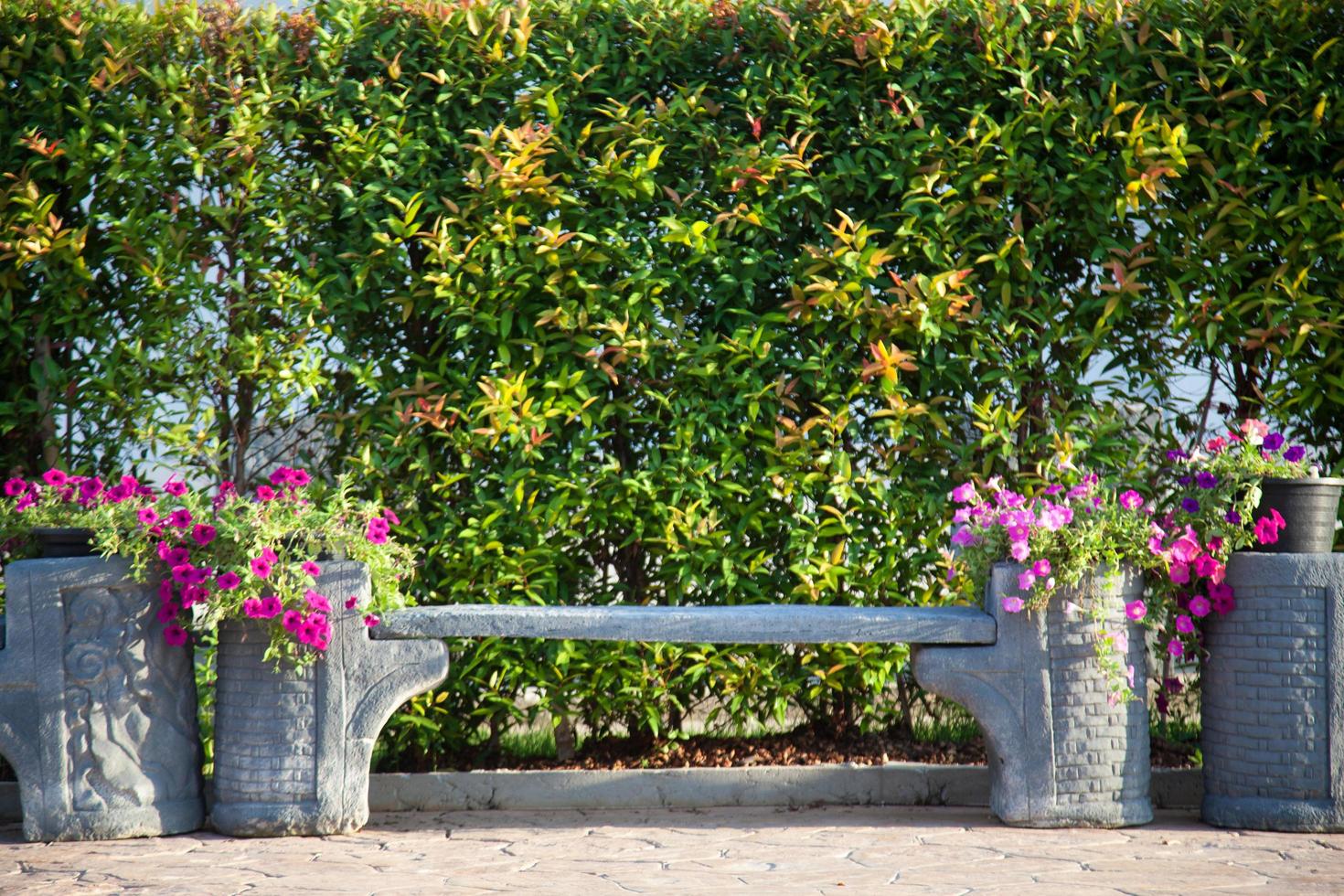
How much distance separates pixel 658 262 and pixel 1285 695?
2473 mm

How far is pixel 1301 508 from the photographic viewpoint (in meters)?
3.73

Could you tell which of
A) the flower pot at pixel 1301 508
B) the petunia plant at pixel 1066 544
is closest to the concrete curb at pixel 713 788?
the petunia plant at pixel 1066 544

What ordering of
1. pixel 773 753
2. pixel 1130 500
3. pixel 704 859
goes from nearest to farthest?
pixel 704 859
pixel 1130 500
pixel 773 753

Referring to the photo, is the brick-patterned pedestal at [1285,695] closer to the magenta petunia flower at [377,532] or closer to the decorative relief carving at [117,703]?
the magenta petunia flower at [377,532]

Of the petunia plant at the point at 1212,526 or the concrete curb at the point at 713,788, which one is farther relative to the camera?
the concrete curb at the point at 713,788

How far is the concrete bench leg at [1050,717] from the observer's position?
365 cm

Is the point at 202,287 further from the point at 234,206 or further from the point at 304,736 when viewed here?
the point at 304,736

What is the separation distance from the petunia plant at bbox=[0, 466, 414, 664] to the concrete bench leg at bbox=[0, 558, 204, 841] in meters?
0.13

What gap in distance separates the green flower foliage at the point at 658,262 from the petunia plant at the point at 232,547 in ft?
1.26

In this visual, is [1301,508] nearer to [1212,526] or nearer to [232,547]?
[1212,526]

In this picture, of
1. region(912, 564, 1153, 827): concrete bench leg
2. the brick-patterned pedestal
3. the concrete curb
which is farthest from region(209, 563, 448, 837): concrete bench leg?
the brick-patterned pedestal

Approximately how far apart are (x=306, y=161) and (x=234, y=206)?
1.06 feet

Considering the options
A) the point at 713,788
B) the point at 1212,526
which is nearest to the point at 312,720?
the point at 713,788

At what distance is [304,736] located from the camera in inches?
142
